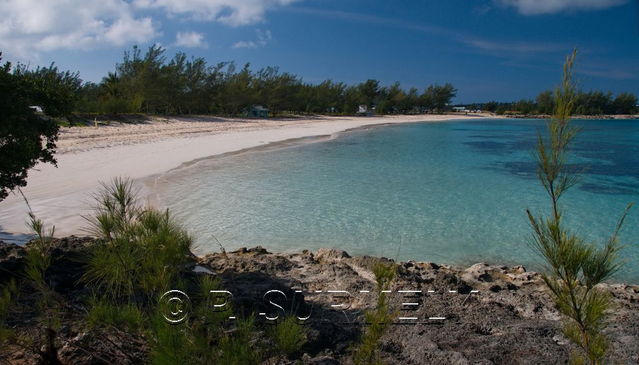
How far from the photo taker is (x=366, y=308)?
11.5 ft

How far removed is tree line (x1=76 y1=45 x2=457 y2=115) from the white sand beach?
4.66 meters

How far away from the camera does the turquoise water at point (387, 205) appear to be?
21.4 feet

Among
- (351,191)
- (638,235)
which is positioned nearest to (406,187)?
(351,191)

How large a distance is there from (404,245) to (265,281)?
3205 mm

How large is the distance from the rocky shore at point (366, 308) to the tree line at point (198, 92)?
63.0ft

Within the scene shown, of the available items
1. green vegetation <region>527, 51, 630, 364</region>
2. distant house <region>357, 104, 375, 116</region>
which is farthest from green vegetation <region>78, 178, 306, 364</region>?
distant house <region>357, 104, 375, 116</region>

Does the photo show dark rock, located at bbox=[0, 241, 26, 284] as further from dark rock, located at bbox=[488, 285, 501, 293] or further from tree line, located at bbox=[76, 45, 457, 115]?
tree line, located at bbox=[76, 45, 457, 115]

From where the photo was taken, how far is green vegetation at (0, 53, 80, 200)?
11.3 ft

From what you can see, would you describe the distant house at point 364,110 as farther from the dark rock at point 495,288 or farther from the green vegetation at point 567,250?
the green vegetation at point 567,250

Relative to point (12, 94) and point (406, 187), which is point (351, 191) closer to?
point (406, 187)

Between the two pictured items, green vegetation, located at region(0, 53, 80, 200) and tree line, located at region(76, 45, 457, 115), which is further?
tree line, located at region(76, 45, 457, 115)

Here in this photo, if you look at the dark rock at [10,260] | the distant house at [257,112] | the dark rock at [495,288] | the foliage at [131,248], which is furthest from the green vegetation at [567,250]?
the distant house at [257,112]

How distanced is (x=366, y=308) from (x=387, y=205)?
5802 millimetres

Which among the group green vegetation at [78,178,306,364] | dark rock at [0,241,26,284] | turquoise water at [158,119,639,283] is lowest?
turquoise water at [158,119,639,283]
